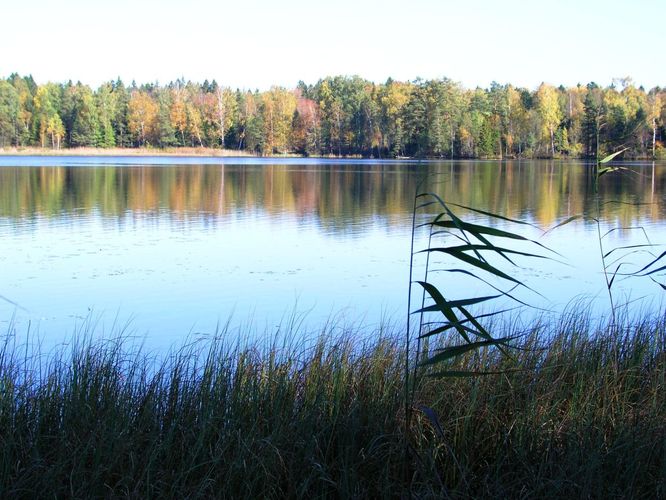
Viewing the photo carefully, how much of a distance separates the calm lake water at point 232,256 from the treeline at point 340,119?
67.5 metres

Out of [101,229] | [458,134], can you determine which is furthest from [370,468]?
[458,134]

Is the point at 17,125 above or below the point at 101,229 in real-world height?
above

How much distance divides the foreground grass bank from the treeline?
90.4 meters

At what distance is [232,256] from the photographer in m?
16.5

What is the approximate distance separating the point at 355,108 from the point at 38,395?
10789 cm

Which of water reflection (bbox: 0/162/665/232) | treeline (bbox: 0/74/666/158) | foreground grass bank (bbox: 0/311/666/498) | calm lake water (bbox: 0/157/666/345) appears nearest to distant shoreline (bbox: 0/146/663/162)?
treeline (bbox: 0/74/666/158)

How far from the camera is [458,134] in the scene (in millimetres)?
99062

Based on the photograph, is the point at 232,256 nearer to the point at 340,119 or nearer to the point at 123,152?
the point at 123,152

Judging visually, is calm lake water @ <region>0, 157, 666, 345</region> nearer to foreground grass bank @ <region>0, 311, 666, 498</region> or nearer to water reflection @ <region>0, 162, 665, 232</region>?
water reflection @ <region>0, 162, 665, 232</region>

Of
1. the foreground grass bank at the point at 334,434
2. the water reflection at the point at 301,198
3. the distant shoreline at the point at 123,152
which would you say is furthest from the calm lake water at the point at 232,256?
the distant shoreline at the point at 123,152

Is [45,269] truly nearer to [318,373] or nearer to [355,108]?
[318,373]

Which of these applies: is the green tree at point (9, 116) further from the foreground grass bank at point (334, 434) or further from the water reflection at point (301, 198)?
the foreground grass bank at point (334, 434)

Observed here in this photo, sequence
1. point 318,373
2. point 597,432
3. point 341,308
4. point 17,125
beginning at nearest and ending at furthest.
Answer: point 597,432 < point 318,373 < point 341,308 < point 17,125

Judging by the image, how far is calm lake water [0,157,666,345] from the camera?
432 inches
